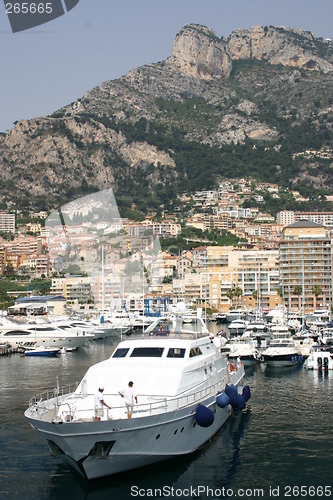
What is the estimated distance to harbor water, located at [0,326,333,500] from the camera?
17.1 metres

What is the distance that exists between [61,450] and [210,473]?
437cm

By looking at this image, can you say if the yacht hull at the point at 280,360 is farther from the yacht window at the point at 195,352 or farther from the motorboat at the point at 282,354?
the yacht window at the point at 195,352

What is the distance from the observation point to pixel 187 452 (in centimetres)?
1938

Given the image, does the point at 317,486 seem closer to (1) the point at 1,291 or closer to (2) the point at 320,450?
(2) the point at 320,450

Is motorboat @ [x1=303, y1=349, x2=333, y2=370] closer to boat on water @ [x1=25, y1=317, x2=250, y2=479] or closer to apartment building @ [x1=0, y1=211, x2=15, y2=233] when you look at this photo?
boat on water @ [x1=25, y1=317, x2=250, y2=479]

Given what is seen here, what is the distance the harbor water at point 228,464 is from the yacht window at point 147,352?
3471mm

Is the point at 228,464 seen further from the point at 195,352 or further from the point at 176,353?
the point at 195,352

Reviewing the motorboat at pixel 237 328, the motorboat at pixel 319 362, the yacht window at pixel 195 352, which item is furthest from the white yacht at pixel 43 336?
the yacht window at pixel 195 352

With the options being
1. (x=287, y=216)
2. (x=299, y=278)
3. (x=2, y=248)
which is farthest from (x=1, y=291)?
(x=287, y=216)

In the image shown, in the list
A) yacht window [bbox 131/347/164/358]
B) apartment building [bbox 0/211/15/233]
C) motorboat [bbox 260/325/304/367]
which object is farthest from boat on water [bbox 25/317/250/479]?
apartment building [bbox 0/211/15/233]

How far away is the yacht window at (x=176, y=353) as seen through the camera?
21.3m

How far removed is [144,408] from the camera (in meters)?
18.4

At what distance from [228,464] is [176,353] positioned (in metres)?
3.97

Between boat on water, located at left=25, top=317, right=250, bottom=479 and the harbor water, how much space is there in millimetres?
517
